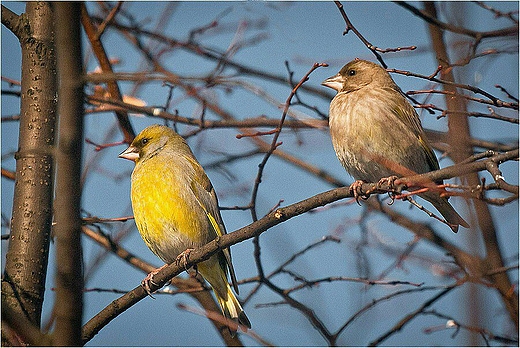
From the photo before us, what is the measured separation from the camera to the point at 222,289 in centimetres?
486

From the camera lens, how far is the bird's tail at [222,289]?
475 cm

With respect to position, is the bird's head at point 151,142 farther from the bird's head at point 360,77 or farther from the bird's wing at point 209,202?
the bird's head at point 360,77

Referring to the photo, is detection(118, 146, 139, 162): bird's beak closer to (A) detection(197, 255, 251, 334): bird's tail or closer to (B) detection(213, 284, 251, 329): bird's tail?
(A) detection(197, 255, 251, 334): bird's tail

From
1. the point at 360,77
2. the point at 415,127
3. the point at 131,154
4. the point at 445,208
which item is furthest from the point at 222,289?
the point at 360,77

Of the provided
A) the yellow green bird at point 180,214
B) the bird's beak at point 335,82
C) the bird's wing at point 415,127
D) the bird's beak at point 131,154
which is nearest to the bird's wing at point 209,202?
the yellow green bird at point 180,214

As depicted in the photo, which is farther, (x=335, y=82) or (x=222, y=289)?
(x=335, y=82)

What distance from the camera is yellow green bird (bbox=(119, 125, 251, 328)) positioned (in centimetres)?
459

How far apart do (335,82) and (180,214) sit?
1.78 meters

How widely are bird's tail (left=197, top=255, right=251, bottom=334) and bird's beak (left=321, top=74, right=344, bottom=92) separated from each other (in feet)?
5.77

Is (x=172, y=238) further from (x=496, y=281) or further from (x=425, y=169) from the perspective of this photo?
(x=496, y=281)

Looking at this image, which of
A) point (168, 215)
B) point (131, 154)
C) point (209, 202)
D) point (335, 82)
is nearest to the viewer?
point (168, 215)

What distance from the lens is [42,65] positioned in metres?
3.79

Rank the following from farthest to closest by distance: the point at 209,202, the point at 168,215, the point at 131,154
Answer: the point at 131,154 → the point at 209,202 → the point at 168,215

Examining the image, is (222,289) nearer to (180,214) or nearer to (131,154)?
(180,214)
